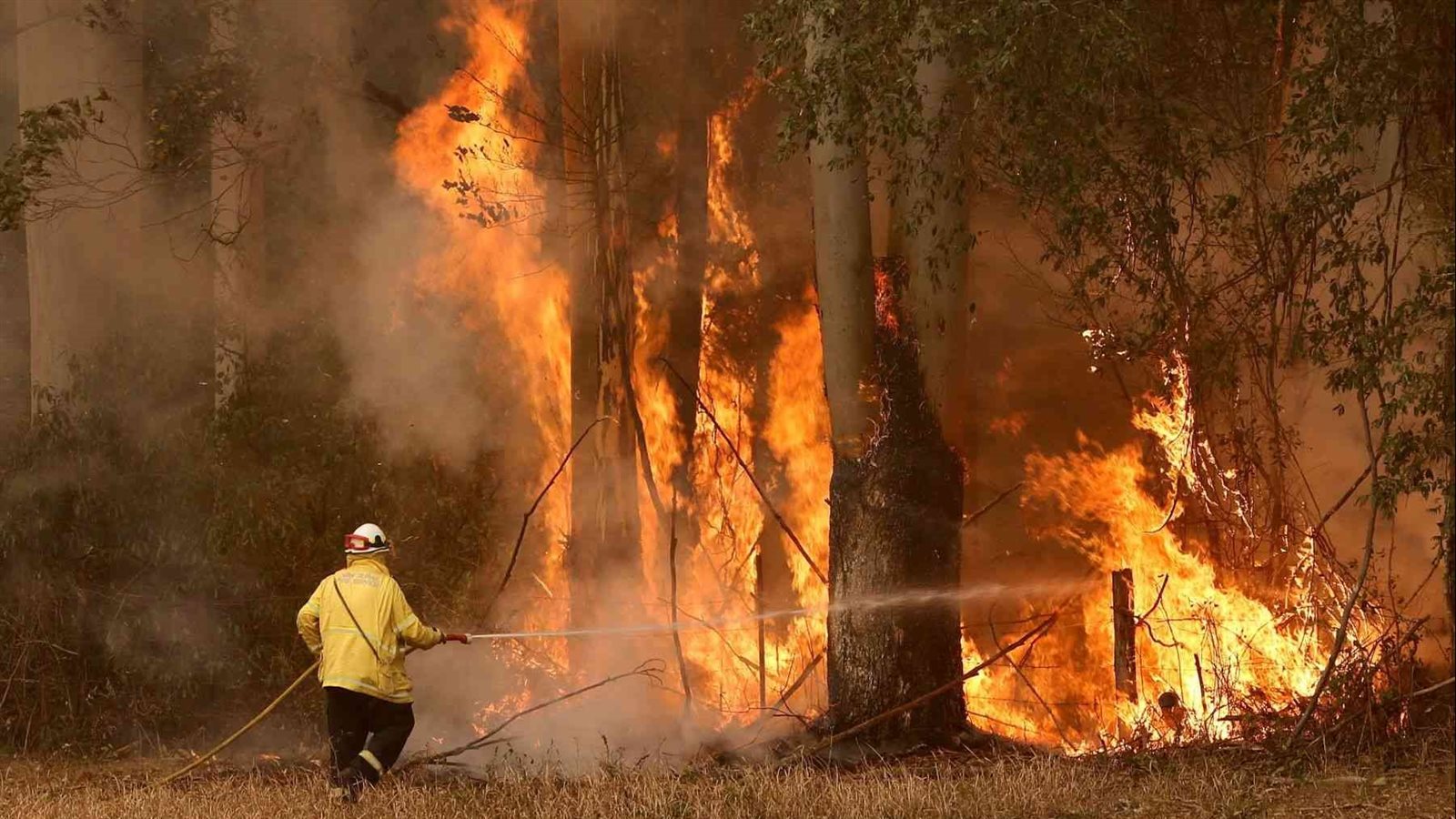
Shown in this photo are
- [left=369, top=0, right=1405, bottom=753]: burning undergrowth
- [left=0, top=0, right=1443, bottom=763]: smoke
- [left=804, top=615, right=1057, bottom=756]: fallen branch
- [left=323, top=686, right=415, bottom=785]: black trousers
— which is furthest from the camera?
[left=0, top=0, right=1443, bottom=763]: smoke

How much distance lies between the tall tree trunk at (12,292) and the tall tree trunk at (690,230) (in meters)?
5.73

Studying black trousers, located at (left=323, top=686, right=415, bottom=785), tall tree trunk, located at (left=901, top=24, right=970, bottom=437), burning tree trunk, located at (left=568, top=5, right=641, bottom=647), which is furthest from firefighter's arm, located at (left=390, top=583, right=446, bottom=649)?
burning tree trunk, located at (left=568, top=5, right=641, bottom=647)

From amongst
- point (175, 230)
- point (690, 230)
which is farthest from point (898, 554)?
point (175, 230)

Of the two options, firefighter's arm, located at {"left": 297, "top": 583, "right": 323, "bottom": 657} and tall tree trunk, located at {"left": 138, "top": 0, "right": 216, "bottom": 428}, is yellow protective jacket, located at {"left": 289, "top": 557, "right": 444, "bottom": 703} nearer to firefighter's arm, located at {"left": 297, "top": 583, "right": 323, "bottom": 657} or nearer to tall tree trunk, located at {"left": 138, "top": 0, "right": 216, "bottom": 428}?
firefighter's arm, located at {"left": 297, "top": 583, "right": 323, "bottom": 657}

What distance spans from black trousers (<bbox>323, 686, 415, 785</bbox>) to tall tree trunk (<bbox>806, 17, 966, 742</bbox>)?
2653mm

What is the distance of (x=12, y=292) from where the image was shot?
52.9ft

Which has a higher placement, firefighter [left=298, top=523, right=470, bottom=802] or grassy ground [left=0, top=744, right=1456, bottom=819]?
firefighter [left=298, top=523, right=470, bottom=802]

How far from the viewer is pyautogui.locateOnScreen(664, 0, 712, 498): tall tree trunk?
1418 cm

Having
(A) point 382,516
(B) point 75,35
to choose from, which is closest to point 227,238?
(B) point 75,35

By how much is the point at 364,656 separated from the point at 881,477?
3283 millimetres

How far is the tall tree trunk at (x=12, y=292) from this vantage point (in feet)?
48.8

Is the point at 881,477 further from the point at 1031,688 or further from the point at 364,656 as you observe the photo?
the point at 364,656

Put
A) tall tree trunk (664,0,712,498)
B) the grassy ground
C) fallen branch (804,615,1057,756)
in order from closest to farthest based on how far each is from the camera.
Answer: the grassy ground → fallen branch (804,615,1057,756) → tall tree trunk (664,0,712,498)

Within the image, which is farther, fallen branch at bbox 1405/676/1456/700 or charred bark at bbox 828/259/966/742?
charred bark at bbox 828/259/966/742
